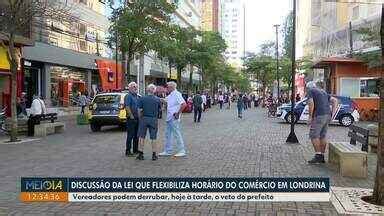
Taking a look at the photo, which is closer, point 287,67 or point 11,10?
point 11,10

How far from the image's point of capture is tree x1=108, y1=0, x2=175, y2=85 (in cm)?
2978

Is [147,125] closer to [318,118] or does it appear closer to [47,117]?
[318,118]

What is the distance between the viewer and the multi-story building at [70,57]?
34531 millimetres

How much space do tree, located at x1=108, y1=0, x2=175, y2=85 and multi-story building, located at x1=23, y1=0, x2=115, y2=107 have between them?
110 inches

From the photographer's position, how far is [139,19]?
97.5 feet

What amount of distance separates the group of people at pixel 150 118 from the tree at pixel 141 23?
655 inches

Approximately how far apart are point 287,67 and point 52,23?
28.1 metres

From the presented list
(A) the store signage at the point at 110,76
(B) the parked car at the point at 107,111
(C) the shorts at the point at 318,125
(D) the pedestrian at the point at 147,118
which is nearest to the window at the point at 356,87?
(B) the parked car at the point at 107,111

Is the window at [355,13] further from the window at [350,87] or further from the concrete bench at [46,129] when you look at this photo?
the concrete bench at [46,129]

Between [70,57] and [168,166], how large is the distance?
94.0ft

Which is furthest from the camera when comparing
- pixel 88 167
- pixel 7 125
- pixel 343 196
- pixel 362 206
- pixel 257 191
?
pixel 7 125

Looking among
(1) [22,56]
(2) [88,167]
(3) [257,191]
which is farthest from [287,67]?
(3) [257,191]

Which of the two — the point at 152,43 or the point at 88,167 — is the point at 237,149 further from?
the point at 152,43

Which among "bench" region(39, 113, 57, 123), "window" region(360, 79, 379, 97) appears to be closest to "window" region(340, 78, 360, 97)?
"window" region(360, 79, 379, 97)
